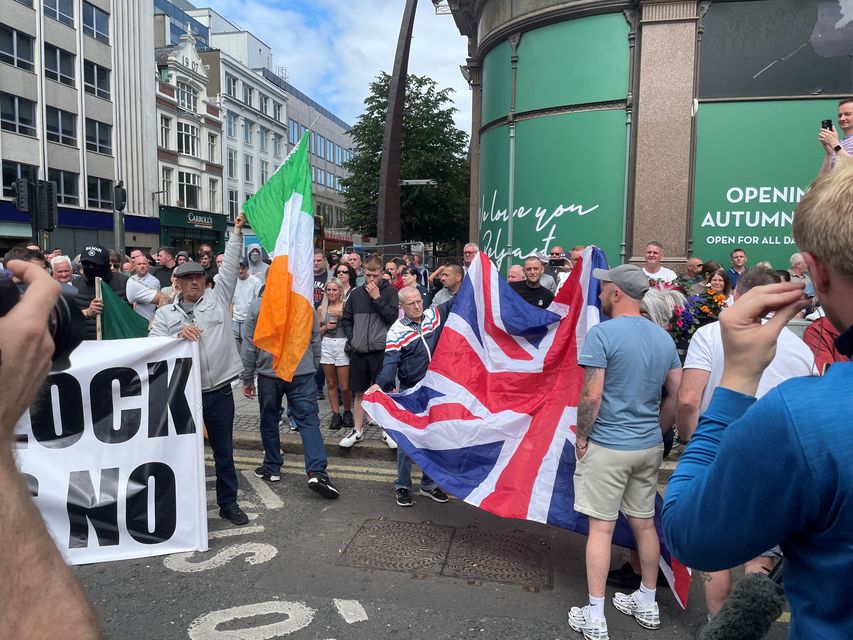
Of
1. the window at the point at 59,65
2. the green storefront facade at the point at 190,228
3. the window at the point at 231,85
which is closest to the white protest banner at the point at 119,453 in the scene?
the window at the point at 59,65

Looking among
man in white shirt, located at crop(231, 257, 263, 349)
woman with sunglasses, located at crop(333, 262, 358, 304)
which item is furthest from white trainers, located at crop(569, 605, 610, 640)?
man in white shirt, located at crop(231, 257, 263, 349)

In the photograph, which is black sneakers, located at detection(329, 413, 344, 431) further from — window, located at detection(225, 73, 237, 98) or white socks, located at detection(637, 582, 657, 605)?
window, located at detection(225, 73, 237, 98)

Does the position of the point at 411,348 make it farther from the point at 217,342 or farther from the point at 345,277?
the point at 345,277

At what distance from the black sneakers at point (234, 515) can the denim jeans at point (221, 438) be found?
1.2 inches

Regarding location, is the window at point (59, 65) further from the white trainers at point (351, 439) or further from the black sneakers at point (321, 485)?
the black sneakers at point (321, 485)

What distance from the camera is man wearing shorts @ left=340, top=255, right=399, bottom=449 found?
22.6 feet

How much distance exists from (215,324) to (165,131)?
44.0 meters

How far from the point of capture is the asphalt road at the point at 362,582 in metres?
3.49

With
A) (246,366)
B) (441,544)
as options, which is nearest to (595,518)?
(441,544)

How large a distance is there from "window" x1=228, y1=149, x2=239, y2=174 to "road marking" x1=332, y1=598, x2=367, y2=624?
53770 millimetres

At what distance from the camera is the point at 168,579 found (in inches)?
158

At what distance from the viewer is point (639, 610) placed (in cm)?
362

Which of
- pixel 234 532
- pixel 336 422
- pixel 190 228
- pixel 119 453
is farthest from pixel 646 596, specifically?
pixel 190 228

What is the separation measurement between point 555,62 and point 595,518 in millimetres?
11078
